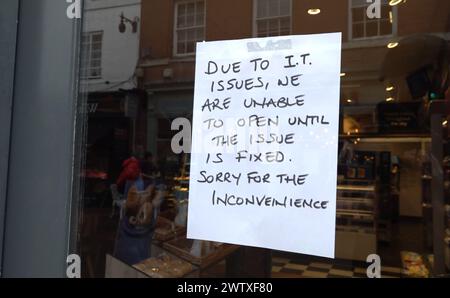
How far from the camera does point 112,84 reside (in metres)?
1.57

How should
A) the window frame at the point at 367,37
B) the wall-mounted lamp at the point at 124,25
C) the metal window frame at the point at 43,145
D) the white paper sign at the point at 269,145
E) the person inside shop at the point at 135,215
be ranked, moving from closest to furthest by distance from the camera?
the white paper sign at the point at 269,145 < the window frame at the point at 367,37 < the metal window frame at the point at 43,145 < the wall-mounted lamp at the point at 124,25 < the person inside shop at the point at 135,215

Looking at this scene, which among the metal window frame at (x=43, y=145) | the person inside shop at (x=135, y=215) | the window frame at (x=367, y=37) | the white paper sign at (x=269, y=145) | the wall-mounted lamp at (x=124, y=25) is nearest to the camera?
the white paper sign at (x=269, y=145)

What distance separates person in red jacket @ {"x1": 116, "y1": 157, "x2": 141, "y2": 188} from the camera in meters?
1.60

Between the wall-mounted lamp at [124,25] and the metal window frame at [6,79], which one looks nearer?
the metal window frame at [6,79]

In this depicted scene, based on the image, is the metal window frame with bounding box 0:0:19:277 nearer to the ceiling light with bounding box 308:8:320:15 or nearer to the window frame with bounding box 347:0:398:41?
the ceiling light with bounding box 308:8:320:15

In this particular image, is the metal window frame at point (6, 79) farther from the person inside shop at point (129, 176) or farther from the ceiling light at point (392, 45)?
the ceiling light at point (392, 45)

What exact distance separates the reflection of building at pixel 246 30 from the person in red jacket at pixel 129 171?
13 cm

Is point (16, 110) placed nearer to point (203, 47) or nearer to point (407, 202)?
point (203, 47)

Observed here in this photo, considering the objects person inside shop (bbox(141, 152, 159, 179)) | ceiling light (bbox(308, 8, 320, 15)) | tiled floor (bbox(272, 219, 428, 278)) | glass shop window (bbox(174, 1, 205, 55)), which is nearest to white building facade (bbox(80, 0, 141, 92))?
glass shop window (bbox(174, 1, 205, 55))

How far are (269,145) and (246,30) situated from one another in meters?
0.44

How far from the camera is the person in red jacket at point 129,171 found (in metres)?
1.60

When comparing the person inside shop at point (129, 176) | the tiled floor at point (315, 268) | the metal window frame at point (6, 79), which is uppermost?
the metal window frame at point (6, 79)

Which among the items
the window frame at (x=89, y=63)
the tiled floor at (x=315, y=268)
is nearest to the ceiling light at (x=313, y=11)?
the window frame at (x=89, y=63)

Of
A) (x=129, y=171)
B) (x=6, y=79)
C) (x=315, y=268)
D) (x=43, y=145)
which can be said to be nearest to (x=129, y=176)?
(x=129, y=171)
